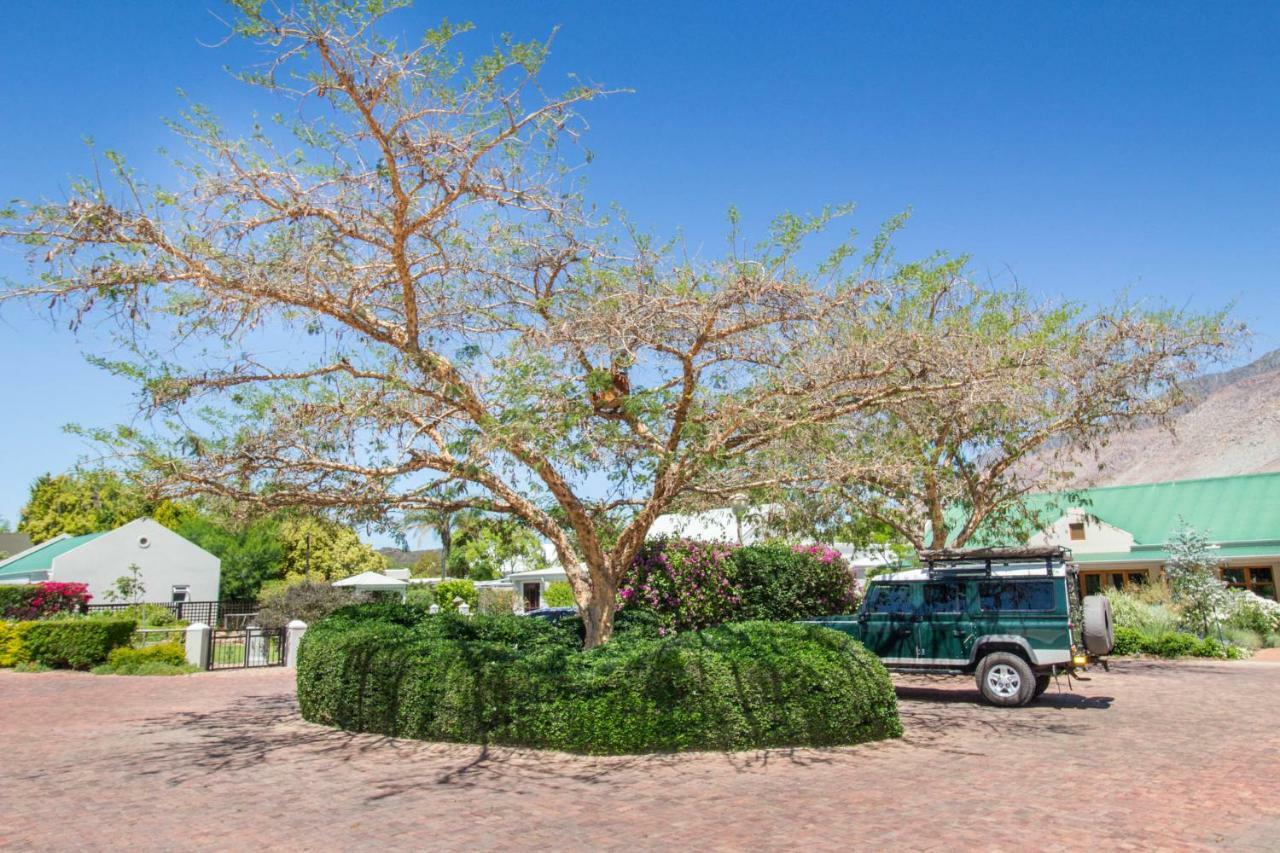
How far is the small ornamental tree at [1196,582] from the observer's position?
21.6m

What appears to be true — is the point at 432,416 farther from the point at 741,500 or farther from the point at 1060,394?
the point at 1060,394

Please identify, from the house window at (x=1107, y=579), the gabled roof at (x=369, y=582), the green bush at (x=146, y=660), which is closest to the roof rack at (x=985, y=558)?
the green bush at (x=146, y=660)

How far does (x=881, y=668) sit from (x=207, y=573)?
34972 millimetres

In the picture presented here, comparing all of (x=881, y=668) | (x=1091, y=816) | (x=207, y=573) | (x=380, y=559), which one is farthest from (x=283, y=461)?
(x=380, y=559)

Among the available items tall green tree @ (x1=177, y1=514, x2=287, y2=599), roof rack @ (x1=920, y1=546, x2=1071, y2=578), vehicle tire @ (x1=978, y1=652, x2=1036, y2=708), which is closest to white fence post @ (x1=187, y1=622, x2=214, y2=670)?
roof rack @ (x1=920, y1=546, x2=1071, y2=578)

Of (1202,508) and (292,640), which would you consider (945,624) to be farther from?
(1202,508)

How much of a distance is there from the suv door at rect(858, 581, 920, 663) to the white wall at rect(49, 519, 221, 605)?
93.0ft

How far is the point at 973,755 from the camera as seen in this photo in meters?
8.91

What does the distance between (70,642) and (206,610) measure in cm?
1126

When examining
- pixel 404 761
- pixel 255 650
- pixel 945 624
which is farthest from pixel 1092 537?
pixel 404 761

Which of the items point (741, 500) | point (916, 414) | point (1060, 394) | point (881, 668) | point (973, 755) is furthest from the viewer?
point (1060, 394)

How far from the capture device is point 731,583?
58.9 feet

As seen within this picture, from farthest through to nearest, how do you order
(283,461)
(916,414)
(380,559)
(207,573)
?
1. (380,559)
2. (207,573)
3. (916,414)
4. (283,461)

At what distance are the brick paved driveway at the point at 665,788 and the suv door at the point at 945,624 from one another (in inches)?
34.2
